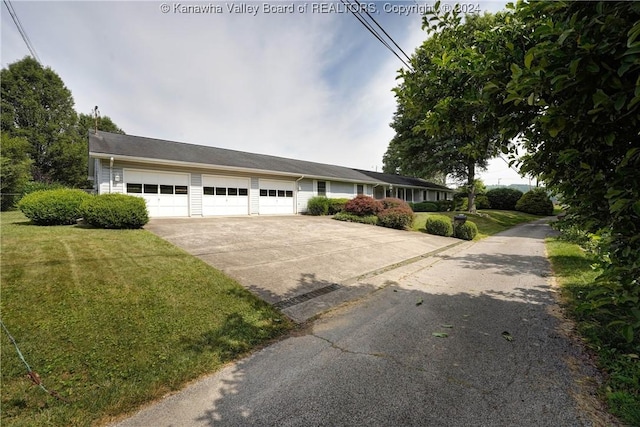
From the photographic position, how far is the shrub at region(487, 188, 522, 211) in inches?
1278

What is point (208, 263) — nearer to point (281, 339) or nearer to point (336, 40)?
point (281, 339)

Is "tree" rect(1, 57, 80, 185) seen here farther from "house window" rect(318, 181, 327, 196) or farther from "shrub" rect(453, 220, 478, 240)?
"shrub" rect(453, 220, 478, 240)

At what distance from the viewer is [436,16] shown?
3307mm

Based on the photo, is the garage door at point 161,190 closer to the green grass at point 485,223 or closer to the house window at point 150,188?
the house window at point 150,188

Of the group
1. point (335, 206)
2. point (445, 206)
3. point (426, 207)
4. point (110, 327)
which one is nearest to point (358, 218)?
point (335, 206)

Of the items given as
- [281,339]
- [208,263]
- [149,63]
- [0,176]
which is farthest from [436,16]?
[0,176]

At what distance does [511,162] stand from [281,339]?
3.46m

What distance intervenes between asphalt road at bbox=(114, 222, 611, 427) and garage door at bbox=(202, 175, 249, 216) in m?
12.5

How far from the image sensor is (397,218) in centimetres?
1439

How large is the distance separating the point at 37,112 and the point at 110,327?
42.1m

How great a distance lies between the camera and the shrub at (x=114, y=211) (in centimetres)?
834

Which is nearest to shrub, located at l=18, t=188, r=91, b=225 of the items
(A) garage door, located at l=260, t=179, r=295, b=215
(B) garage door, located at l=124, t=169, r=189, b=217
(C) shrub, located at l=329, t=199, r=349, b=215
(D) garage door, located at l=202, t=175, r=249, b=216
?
(B) garage door, located at l=124, t=169, r=189, b=217

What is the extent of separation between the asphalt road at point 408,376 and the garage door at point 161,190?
39.9ft

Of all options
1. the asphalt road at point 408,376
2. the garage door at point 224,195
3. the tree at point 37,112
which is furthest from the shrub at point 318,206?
the tree at point 37,112
